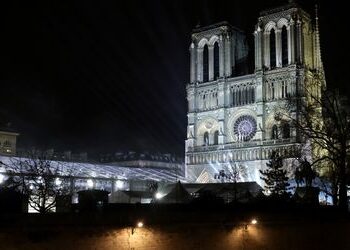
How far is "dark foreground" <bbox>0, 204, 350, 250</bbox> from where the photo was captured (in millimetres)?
21312

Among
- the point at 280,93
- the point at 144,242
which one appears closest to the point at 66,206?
the point at 144,242

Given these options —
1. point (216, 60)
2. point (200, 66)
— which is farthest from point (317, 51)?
point (200, 66)

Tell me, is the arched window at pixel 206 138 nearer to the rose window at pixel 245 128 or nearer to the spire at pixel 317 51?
the rose window at pixel 245 128

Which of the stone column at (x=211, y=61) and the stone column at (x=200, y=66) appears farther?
the stone column at (x=200, y=66)

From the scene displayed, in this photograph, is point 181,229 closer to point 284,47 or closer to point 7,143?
point 284,47

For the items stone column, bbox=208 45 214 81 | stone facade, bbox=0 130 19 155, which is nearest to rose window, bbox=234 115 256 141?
stone column, bbox=208 45 214 81

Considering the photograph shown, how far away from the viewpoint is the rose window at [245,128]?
81.8m

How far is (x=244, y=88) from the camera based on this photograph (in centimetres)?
8300

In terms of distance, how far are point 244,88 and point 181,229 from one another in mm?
59030

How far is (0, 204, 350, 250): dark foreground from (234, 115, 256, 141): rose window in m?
49.4

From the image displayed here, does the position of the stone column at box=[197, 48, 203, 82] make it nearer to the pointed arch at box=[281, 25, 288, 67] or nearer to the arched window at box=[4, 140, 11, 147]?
the pointed arch at box=[281, 25, 288, 67]

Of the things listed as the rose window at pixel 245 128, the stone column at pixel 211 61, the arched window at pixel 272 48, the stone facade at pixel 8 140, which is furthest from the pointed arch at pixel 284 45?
the stone facade at pixel 8 140

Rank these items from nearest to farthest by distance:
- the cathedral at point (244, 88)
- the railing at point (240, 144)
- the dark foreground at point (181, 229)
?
the dark foreground at point (181, 229), the railing at point (240, 144), the cathedral at point (244, 88)

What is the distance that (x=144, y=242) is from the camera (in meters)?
24.1
